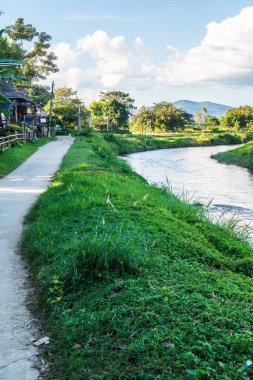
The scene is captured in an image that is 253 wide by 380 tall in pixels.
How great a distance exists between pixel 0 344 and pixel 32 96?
179 feet

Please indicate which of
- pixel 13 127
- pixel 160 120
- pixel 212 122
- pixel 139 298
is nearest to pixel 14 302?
pixel 139 298

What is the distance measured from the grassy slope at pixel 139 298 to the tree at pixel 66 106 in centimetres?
5555

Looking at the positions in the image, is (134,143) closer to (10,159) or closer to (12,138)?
(12,138)

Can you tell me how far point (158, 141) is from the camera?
60219mm

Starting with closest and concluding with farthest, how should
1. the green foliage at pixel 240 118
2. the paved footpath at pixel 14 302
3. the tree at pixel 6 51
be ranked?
the paved footpath at pixel 14 302
the tree at pixel 6 51
the green foliage at pixel 240 118

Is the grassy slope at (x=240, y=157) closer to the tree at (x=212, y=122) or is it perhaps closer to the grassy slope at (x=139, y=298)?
the grassy slope at (x=139, y=298)

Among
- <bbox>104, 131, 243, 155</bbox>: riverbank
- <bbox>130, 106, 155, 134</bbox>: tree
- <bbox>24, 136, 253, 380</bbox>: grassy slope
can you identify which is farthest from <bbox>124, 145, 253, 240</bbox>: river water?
<bbox>130, 106, 155, 134</bbox>: tree

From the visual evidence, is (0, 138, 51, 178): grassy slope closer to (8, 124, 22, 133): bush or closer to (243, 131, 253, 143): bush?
(8, 124, 22, 133): bush

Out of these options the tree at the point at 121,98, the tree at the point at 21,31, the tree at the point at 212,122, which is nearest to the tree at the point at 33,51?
the tree at the point at 21,31

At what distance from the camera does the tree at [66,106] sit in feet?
204

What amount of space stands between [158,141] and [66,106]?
1475 centimetres

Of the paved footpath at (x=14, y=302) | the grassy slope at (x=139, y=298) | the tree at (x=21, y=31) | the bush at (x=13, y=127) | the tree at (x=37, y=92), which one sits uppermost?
the tree at (x=21, y=31)

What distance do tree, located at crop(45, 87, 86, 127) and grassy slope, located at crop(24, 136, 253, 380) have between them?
182 feet

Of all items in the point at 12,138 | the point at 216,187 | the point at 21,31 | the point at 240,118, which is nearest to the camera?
the point at 216,187
